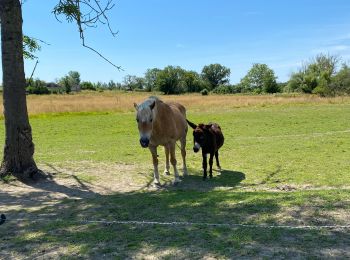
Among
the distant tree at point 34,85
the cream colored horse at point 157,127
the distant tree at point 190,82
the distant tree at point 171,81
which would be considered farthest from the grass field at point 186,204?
the distant tree at point 190,82

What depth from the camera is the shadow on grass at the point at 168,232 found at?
4090 millimetres

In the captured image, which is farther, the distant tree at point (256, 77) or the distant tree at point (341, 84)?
the distant tree at point (256, 77)

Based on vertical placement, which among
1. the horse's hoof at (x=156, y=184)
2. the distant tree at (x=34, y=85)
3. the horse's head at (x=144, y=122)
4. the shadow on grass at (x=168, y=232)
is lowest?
the horse's hoof at (x=156, y=184)

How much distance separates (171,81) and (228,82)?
4409 cm

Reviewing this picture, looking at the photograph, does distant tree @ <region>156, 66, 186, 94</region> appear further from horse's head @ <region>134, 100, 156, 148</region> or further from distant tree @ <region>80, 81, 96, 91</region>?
horse's head @ <region>134, 100, 156, 148</region>

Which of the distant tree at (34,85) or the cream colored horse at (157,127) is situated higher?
the distant tree at (34,85)

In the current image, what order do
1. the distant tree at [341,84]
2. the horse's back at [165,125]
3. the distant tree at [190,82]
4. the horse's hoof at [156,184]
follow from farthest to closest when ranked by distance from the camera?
the distant tree at [190,82], the distant tree at [341,84], the horse's back at [165,125], the horse's hoof at [156,184]

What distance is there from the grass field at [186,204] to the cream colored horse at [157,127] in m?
0.73

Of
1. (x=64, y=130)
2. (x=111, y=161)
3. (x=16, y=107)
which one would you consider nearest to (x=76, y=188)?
(x=16, y=107)

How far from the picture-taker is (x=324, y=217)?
4.85 meters

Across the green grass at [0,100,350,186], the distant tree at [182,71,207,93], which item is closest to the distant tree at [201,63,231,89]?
the distant tree at [182,71,207,93]

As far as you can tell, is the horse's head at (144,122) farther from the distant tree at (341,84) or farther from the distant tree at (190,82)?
the distant tree at (190,82)

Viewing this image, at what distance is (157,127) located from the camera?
9.04 meters

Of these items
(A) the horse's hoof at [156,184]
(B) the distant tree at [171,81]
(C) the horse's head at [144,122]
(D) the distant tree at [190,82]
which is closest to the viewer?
(C) the horse's head at [144,122]
